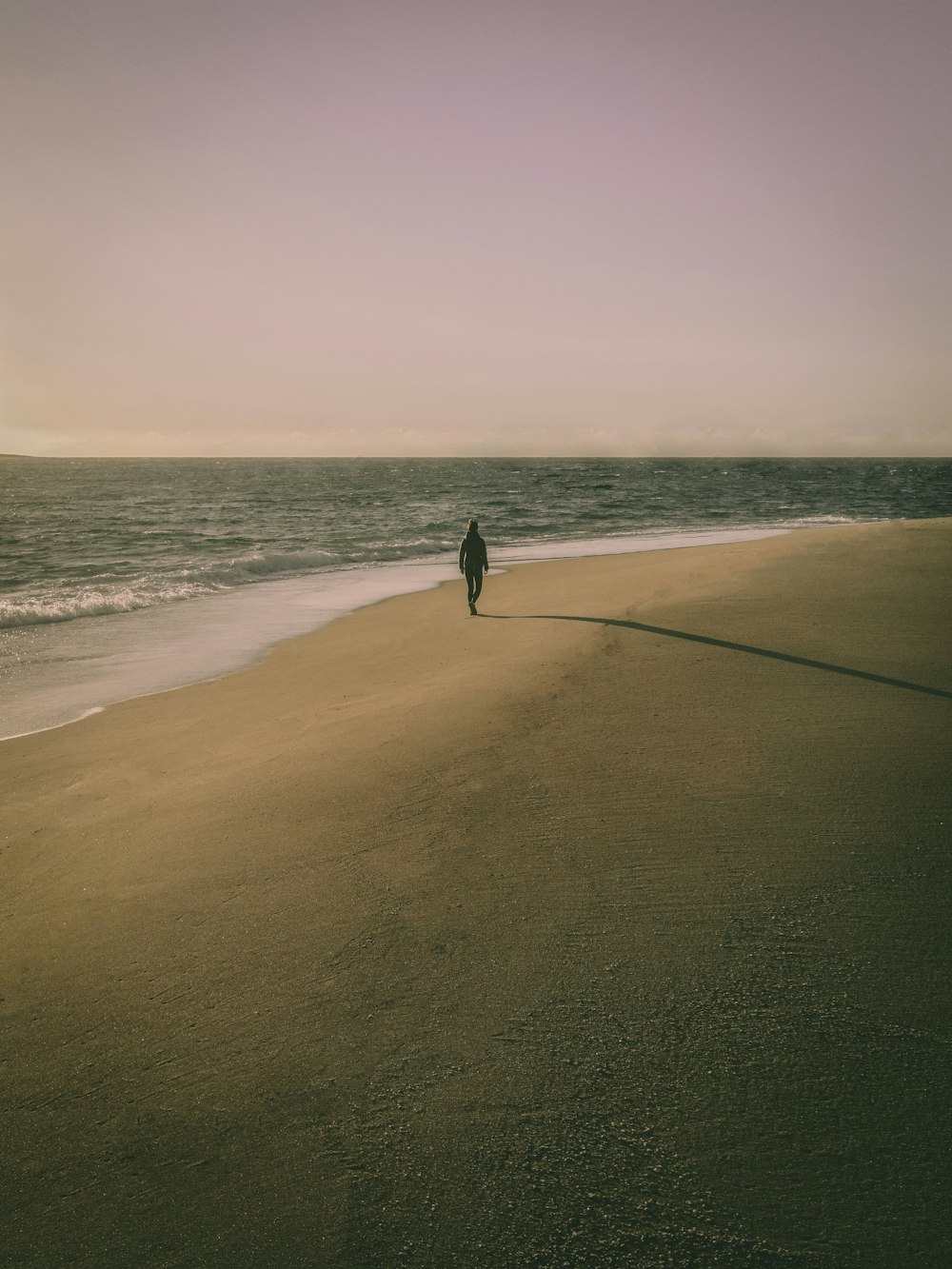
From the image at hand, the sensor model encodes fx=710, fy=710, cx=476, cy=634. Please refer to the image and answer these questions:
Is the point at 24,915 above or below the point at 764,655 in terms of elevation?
below

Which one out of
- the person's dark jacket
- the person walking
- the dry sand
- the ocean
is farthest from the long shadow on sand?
the ocean

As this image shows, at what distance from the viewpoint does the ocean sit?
10305 mm

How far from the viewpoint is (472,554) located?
12375 mm

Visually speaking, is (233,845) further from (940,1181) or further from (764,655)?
(764,655)

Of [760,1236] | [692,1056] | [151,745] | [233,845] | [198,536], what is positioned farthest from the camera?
[198,536]

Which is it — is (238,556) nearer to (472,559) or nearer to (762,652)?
(472,559)

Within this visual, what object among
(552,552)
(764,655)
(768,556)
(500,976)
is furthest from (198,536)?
(500,976)

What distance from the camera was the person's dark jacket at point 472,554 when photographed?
1237 centimetres

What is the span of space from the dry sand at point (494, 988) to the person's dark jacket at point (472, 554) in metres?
6.16

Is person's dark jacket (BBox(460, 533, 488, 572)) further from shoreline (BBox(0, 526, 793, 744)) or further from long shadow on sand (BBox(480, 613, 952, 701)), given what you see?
shoreline (BBox(0, 526, 793, 744))

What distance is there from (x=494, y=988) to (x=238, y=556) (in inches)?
923

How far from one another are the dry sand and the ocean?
13.9 feet

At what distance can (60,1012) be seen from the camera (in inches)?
126

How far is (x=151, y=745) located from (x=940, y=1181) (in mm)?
6286
